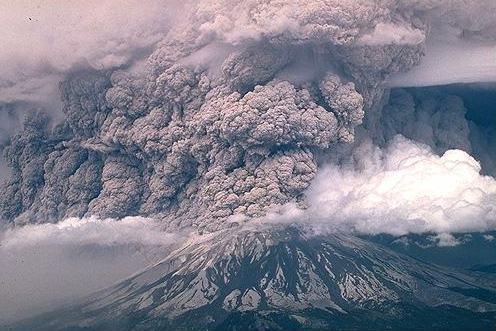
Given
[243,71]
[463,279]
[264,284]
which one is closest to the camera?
[243,71]

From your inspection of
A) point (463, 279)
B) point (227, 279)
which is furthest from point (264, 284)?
point (463, 279)

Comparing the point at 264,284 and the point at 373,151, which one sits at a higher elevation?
the point at 373,151

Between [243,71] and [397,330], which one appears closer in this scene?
[397,330]

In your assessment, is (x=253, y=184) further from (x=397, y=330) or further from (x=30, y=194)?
(x=30, y=194)

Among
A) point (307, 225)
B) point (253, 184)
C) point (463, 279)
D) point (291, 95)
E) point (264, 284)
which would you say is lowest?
point (463, 279)

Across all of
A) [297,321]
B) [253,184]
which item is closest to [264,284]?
[297,321]

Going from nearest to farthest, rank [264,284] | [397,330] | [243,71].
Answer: [397,330], [243,71], [264,284]

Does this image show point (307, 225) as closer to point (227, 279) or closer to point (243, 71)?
point (227, 279)
